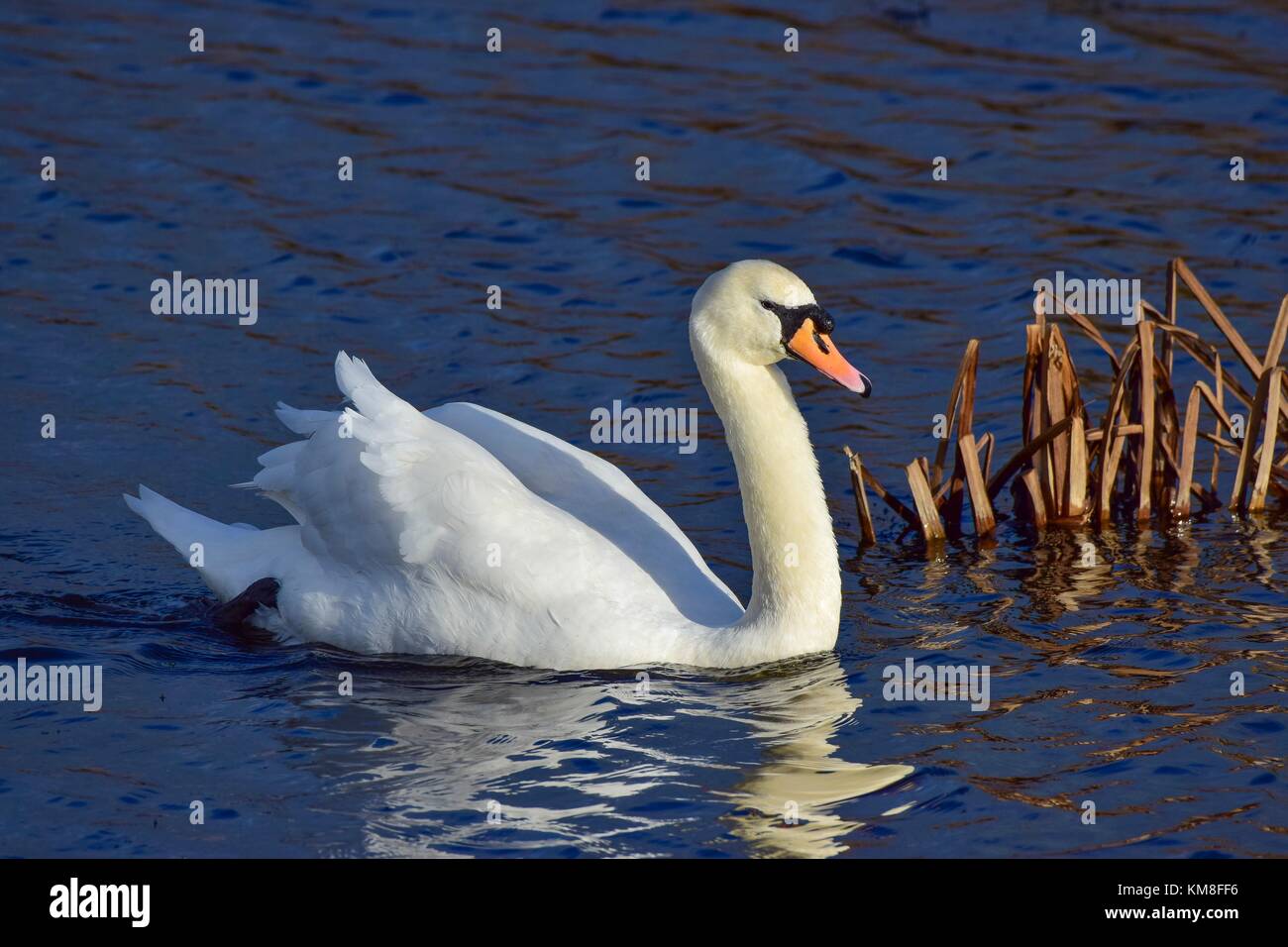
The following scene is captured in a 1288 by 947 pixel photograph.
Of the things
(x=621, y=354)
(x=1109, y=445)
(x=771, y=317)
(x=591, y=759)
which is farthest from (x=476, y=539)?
(x=621, y=354)

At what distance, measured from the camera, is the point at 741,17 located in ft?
60.3

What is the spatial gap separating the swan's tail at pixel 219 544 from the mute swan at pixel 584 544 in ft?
1.96

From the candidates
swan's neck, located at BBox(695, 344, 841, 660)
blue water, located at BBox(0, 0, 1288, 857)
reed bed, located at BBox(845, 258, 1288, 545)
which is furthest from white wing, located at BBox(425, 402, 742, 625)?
reed bed, located at BBox(845, 258, 1288, 545)

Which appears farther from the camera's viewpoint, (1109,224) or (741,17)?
(741,17)

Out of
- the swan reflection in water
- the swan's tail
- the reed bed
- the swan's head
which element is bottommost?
the swan reflection in water

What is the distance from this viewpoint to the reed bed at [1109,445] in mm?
10477

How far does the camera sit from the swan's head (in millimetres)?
8555

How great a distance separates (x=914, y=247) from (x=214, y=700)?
296 inches

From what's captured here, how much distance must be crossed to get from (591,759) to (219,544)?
2794mm

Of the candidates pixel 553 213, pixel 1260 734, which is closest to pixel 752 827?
pixel 1260 734

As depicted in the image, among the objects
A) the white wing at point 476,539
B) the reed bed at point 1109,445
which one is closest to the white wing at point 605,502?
the white wing at point 476,539

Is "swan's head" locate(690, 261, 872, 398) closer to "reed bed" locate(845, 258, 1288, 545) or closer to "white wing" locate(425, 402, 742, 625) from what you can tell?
"white wing" locate(425, 402, 742, 625)

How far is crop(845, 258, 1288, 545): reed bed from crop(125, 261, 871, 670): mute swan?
66.9 inches
